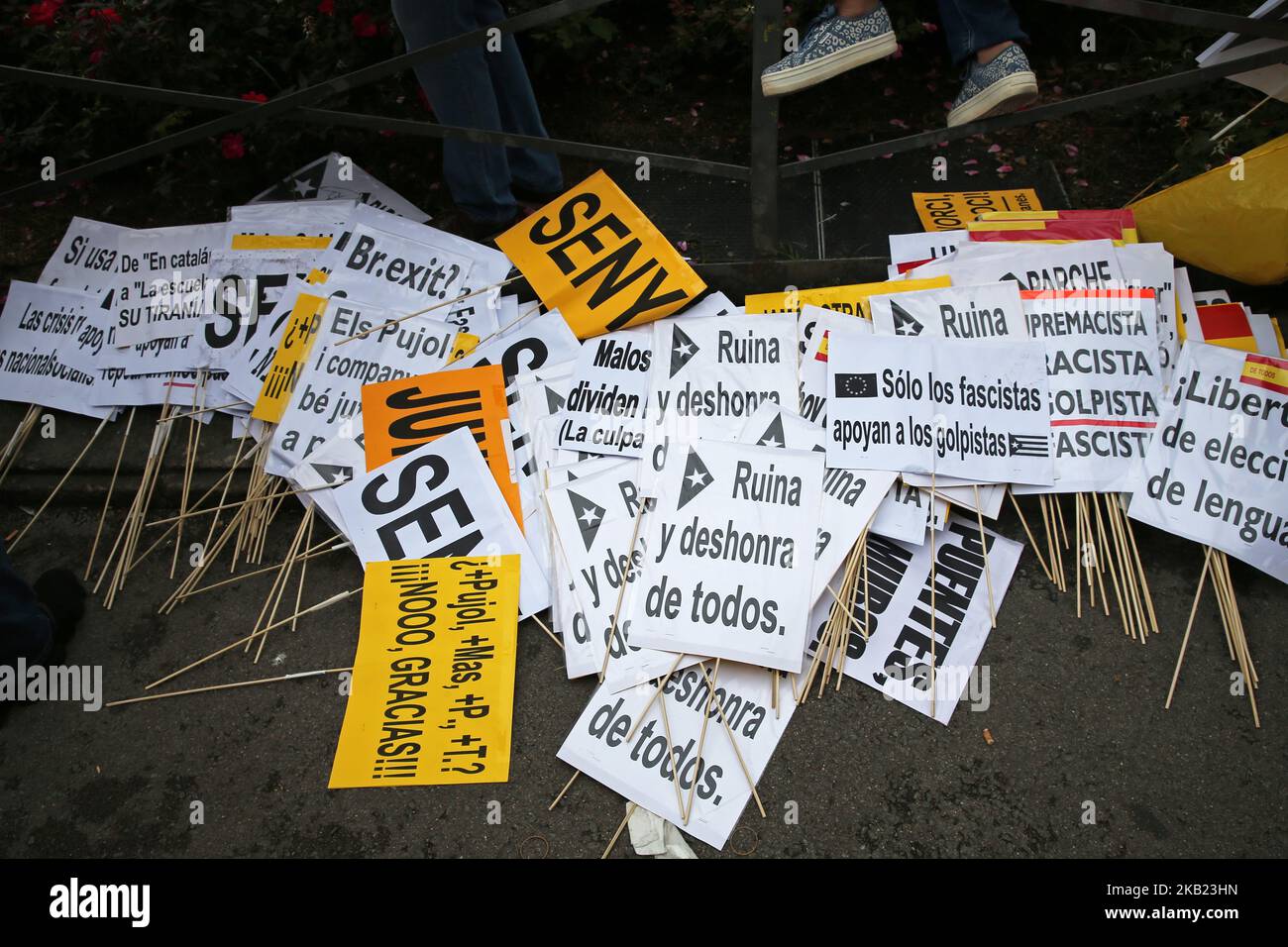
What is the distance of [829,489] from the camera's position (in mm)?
3266

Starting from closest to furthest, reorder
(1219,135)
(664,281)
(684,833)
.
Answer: (684,833), (664,281), (1219,135)

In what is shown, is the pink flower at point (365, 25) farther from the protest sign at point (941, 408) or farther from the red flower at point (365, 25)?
the protest sign at point (941, 408)

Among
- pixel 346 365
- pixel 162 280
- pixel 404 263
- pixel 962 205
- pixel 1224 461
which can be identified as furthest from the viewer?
pixel 962 205

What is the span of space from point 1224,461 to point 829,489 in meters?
1.37

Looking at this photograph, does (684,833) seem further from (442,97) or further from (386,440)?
(442,97)

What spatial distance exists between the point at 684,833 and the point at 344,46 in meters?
4.20

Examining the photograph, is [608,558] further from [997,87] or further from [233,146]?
[233,146]

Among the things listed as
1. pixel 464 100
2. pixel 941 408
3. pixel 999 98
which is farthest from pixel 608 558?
pixel 999 98

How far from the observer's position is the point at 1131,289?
354 cm

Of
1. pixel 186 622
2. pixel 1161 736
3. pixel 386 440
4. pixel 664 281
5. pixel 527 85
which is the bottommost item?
pixel 1161 736

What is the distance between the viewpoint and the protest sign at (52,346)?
13.5ft

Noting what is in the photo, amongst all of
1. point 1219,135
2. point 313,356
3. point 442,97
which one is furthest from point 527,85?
point 1219,135

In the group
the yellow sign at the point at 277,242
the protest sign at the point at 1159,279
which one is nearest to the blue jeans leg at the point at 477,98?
the yellow sign at the point at 277,242

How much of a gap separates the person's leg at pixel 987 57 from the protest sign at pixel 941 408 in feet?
3.17
